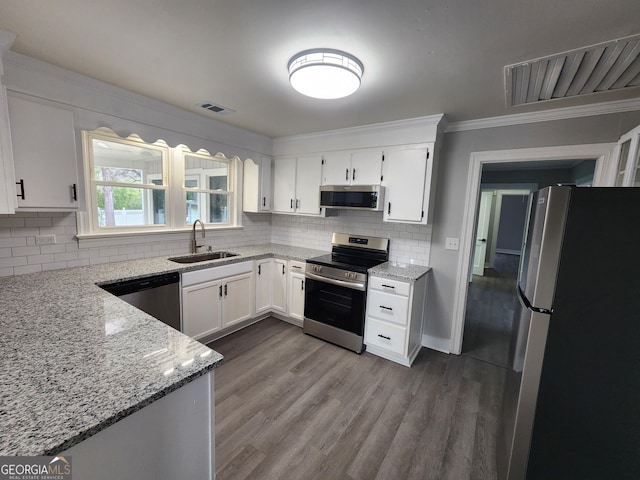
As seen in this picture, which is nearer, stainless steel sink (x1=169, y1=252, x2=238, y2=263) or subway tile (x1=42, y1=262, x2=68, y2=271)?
subway tile (x1=42, y1=262, x2=68, y2=271)

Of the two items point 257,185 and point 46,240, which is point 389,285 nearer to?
point 257,185

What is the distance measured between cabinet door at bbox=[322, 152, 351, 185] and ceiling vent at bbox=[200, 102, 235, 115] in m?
1.19

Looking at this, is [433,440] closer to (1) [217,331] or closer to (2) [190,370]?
(2) [190,370]

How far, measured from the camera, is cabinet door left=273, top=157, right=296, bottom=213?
3.71 meters

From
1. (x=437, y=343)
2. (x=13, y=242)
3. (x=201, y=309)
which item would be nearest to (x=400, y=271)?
(x=437, y=343)

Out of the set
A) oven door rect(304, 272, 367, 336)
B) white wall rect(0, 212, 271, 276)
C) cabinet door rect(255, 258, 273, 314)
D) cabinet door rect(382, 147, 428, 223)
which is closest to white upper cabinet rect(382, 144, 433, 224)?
cabinet door rect(382, 147, 428, 223)

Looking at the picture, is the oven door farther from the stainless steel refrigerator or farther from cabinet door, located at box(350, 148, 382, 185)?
the stainless steel refrigerator

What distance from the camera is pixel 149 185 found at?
2.90 m

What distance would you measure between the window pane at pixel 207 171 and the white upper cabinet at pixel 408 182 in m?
2.11

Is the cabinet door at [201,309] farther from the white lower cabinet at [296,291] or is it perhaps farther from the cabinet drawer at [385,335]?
the cabinet drawer at [385,335]

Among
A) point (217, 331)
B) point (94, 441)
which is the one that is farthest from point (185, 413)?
point (217, 331)

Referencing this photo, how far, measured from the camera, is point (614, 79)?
5.73 feet

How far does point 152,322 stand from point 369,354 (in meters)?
2.20

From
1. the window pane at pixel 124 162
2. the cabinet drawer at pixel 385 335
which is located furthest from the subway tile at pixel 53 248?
the cabinet drawer at pixel 385 335
